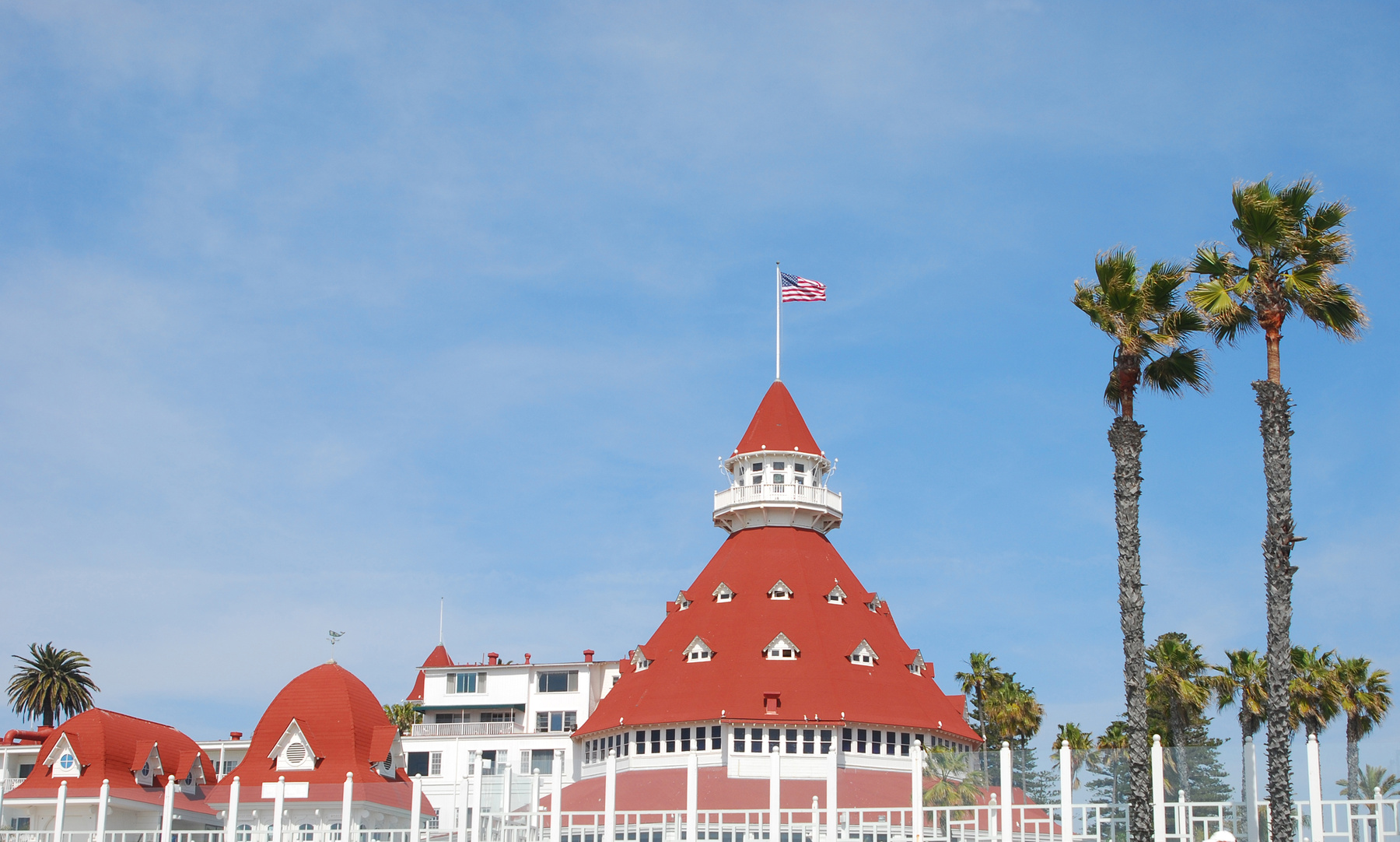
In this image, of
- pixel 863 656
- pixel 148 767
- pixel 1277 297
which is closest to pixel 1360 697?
pixel 863 656

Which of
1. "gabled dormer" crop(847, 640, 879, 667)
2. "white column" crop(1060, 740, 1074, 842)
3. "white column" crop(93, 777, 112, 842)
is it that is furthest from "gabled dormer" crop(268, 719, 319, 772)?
"white column" crop(1060, 740, 1074, 842)

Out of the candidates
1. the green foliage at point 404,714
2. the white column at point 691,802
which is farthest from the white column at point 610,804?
the green foliage at point 404,714

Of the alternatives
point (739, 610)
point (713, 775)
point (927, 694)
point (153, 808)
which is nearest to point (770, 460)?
point (739, 610)

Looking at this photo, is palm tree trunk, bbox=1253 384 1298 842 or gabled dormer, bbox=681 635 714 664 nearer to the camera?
palm tree trunk, bbox=1253 384 1298 842

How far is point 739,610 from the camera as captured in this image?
197 feet

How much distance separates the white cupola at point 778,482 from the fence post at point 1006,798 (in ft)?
127

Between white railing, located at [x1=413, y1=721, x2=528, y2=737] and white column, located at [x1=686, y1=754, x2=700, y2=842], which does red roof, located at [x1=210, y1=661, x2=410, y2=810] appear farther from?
white column, located at [x1=686, y1=754, x2=700, y2=842]

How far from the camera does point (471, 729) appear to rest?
6712cm

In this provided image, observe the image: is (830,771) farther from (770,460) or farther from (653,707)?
(770,460)

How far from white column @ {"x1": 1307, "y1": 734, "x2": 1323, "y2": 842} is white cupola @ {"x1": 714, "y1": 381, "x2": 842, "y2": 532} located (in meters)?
41.5

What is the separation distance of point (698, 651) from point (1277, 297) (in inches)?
1369

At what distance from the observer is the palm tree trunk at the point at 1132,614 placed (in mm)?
27812

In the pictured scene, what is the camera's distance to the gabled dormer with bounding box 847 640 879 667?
5738 centimetres

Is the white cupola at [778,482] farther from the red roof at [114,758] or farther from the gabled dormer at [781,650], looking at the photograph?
the red roof at [114,758]
